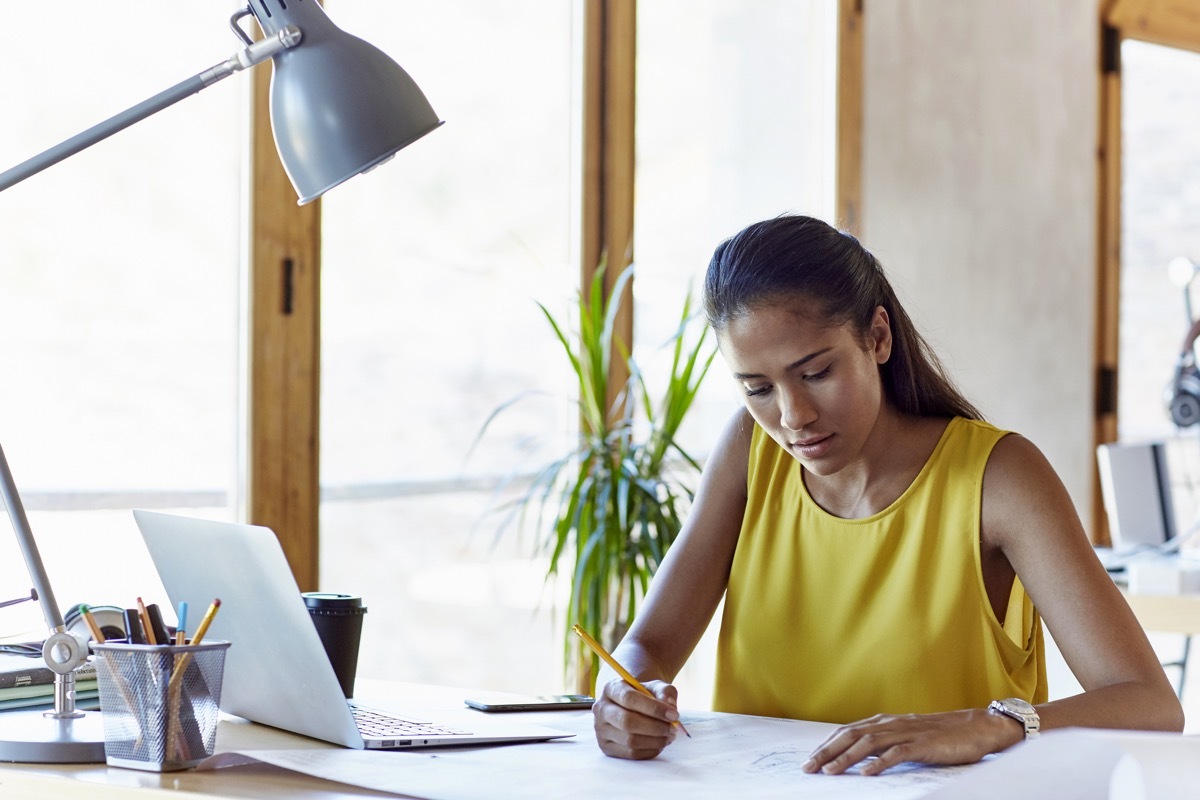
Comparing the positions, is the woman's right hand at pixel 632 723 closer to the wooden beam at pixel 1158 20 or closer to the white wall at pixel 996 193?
the white wall at pixel 996 193

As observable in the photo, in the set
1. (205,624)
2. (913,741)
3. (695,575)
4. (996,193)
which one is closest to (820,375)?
(695,575)

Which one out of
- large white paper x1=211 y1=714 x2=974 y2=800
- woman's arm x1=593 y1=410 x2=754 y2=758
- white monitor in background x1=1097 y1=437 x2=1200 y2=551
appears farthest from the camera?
white monitor in background x1=1097 y1=437 x2=1200 y2=551

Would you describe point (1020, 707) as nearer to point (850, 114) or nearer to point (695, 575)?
point (695, 575)

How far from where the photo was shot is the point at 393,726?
1410mm

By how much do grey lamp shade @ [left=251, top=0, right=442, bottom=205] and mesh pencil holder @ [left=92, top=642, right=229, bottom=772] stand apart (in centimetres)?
44

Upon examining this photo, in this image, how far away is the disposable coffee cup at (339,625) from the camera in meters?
1.56

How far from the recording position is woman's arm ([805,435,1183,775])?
1.27 metres

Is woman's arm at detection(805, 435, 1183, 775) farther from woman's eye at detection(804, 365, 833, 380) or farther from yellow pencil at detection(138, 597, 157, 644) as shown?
yellow pencil at detection(138, 597, 157, 644)

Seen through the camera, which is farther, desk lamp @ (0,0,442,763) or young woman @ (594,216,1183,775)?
young woman @ (594,216,1183,775)

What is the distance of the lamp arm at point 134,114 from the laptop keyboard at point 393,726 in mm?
604

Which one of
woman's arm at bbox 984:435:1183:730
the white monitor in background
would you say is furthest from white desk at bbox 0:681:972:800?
the white monitor in background

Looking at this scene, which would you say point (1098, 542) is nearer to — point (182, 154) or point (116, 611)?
point (182, 154)

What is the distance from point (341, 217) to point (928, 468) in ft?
4.70

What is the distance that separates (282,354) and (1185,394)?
2364 millimetres
